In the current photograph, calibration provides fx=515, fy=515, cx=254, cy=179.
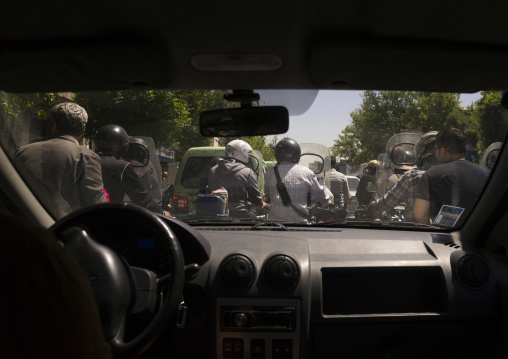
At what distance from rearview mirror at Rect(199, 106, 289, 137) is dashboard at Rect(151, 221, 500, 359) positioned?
2.41 ft

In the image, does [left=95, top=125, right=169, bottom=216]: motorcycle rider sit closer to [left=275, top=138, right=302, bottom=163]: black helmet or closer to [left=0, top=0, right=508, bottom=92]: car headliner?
[left=0, top=0, right=508, bottom=92]: car headliner

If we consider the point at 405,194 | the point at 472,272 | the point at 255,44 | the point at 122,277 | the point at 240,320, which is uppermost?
the point at 255,44

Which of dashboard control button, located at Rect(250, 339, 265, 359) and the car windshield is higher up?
the car windshield

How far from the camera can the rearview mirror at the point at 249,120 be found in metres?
3.35

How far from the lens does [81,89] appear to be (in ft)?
11.5

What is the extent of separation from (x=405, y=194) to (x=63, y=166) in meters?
2.79

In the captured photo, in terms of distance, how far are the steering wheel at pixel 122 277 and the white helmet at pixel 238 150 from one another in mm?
1762

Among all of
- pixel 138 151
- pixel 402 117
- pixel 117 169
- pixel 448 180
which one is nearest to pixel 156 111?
pixel 138 151

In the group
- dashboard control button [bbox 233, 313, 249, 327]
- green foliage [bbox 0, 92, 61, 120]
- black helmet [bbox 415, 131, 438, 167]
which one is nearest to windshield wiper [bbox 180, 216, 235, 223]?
dashboard control button [bbox 233, 313, 249, 327]

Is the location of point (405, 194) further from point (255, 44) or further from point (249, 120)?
point (255, 44)

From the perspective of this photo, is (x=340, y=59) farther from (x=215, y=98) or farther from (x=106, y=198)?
(x=106, y=198)

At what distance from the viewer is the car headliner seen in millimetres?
2561

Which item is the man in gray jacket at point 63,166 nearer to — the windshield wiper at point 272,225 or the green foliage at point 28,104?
the green foliage at point 28,104

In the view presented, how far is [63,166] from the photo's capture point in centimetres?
413
